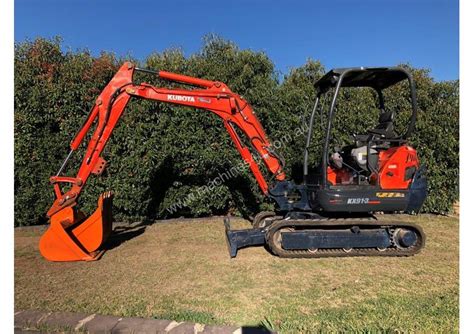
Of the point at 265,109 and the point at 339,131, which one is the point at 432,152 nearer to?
the point at 339,131

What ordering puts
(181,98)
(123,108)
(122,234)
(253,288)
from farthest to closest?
(122,234)
(181,98)
(123,108)
(253,288)

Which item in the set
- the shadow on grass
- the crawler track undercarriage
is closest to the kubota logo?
the crawler track undercarriage

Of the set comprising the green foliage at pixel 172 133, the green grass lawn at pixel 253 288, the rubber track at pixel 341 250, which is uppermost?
the green foliage at pixel 172 133

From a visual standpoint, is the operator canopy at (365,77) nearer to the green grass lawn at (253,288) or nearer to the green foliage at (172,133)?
the green foliage at (172,133)

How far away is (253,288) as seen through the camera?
416 cm

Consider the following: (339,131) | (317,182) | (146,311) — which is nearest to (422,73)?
(339,131)

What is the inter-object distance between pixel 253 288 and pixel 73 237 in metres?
3.29

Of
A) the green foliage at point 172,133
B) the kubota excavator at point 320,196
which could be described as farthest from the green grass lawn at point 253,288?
the green foliage at point 172,133

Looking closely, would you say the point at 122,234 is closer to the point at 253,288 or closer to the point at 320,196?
the point at 253,288

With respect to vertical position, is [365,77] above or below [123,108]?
above

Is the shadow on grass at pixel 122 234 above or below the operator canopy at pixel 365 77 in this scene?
below

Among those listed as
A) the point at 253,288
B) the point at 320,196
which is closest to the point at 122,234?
the point at 253,288

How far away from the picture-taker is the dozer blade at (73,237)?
5086mm

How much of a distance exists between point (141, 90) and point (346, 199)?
406cm
